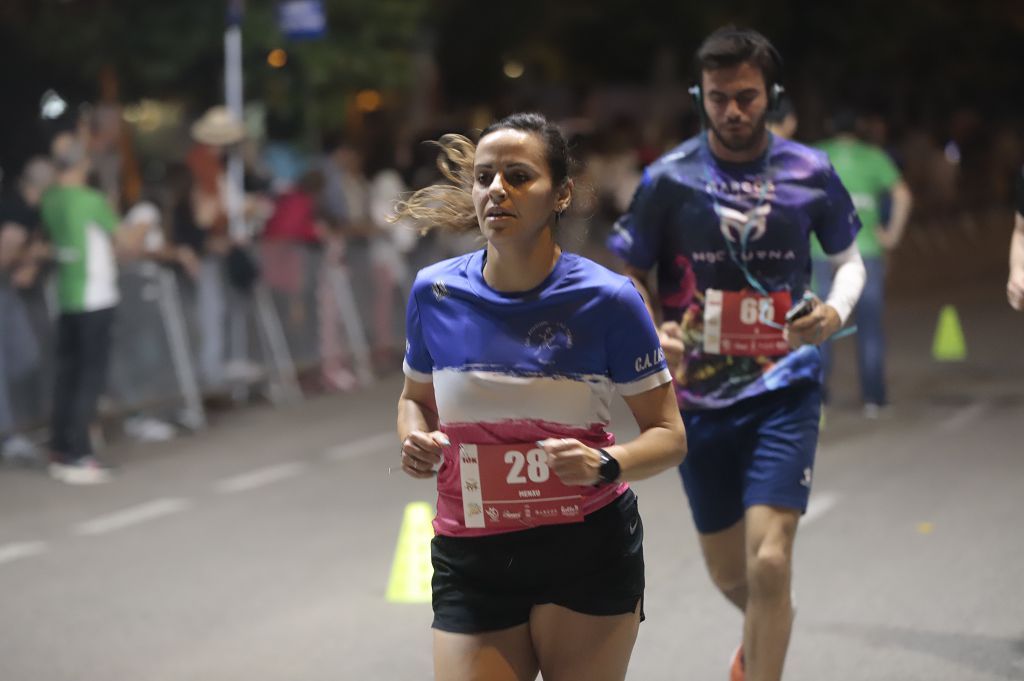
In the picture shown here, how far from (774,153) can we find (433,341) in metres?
1.94

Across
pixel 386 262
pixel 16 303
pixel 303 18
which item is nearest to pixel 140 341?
pixel 16 303

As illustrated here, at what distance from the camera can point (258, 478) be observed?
11.1 m

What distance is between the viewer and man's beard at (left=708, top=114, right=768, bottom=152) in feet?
18.4

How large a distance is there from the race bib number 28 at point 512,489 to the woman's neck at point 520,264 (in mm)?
383

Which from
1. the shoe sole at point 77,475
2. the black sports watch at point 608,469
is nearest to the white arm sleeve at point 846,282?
the black sports watch at point 608,469

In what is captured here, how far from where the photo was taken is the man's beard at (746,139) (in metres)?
5.60

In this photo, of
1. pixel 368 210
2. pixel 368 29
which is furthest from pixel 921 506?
pixel 368 29

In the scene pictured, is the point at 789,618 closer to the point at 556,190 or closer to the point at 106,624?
the point at 556,190

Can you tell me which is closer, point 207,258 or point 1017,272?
point 1017,272

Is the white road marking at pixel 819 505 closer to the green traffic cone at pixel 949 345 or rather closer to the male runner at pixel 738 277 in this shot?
the male runner at pixel 738 277

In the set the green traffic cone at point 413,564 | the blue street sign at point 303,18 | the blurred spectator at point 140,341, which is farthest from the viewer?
the blue street sign at point 303,18

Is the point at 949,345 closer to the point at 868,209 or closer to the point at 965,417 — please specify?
the point at 965,417

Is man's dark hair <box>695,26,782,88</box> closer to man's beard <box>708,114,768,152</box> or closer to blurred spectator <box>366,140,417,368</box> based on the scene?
man's beard <box>708,114,768,152</box>

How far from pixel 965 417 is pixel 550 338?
9.33m
